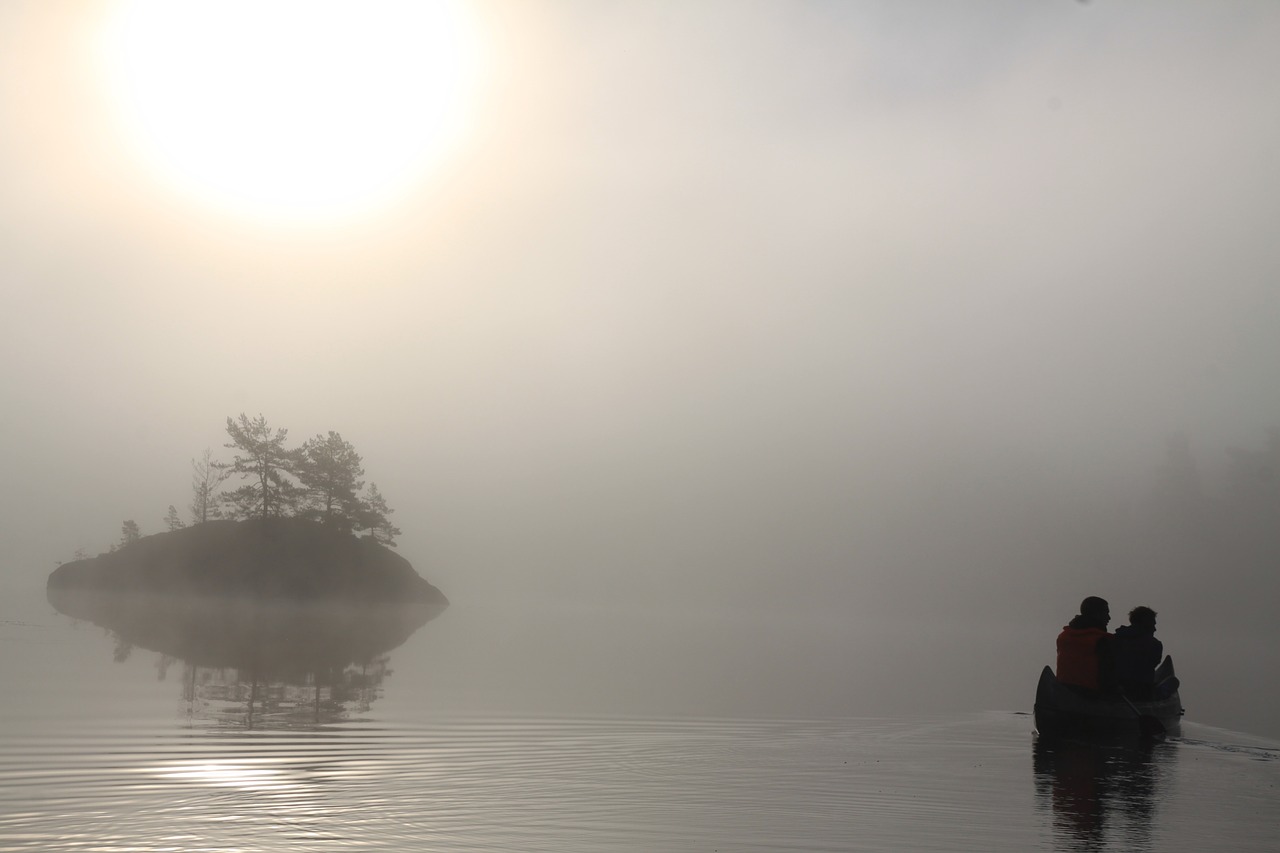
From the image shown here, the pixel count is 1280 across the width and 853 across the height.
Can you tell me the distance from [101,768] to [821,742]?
1139 cm

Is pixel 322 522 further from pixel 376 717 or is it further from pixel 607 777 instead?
pixel 607 777

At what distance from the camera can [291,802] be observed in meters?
9.92

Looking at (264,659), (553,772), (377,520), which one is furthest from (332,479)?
(553,772)

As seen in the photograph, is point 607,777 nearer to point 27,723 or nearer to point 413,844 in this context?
point 413,844

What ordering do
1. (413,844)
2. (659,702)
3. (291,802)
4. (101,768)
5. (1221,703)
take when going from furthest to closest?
(1221,703) → (659,702) → (101,768) → (291,802) → (413,844)

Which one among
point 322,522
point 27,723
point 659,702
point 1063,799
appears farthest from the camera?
point 322,522

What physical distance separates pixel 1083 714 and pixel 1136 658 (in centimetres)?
177

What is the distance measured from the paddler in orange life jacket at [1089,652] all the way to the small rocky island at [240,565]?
7853cm

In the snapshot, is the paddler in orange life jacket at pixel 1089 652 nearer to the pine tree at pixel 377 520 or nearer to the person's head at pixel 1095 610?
the person's head at pixel 1095 610

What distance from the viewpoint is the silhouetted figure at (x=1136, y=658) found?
19.6 meters

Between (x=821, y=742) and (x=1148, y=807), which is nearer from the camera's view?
(x=1148, y=807)

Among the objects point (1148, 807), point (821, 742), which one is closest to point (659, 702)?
point (821, 742)

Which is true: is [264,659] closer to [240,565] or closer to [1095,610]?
[1095,610]

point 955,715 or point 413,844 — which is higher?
point 413,844
